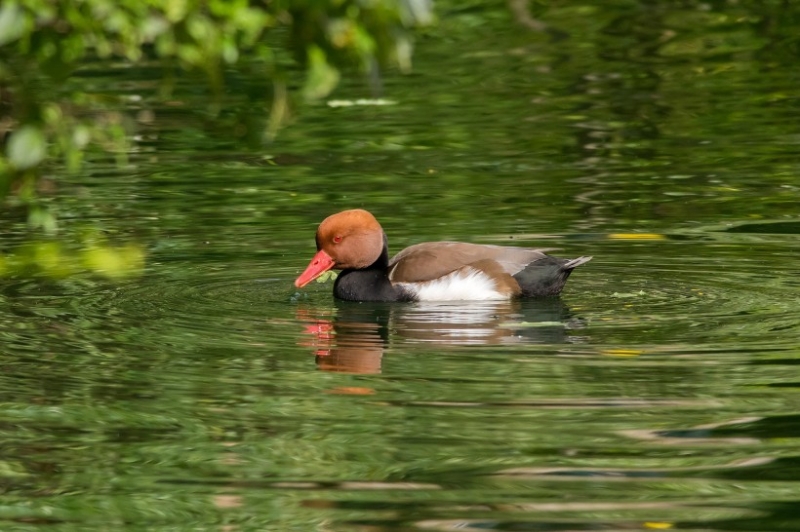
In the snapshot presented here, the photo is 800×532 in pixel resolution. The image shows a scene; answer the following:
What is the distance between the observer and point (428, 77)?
22000 millimetres

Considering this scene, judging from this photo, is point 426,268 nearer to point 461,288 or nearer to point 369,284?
point 461,288

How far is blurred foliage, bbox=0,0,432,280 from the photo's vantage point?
18.2 ft

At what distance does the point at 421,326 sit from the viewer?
1038 centimetres

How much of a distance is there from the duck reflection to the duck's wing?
200 millimetres

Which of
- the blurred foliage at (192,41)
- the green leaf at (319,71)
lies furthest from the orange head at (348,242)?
the green leaf at (319,71)

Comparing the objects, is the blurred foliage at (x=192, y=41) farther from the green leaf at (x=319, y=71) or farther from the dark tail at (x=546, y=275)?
the dark tail at (x=546, y=275)

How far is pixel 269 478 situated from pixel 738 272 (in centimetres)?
515

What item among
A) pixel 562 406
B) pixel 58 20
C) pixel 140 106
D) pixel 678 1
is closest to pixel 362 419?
pixel 562 406

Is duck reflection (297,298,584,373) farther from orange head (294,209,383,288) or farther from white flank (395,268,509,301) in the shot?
orange head (294,209,383,288)

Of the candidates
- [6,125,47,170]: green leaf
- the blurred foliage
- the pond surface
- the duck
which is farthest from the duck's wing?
[6,125,47,170]: green leaf

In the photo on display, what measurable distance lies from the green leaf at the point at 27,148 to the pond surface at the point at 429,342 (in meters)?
0.80

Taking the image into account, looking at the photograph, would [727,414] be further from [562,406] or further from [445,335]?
[445,335]

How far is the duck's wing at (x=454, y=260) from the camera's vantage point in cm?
1115

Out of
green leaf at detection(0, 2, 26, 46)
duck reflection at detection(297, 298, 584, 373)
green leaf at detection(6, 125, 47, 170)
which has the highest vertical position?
green leaf at detection(0, 2, 26, 46)
